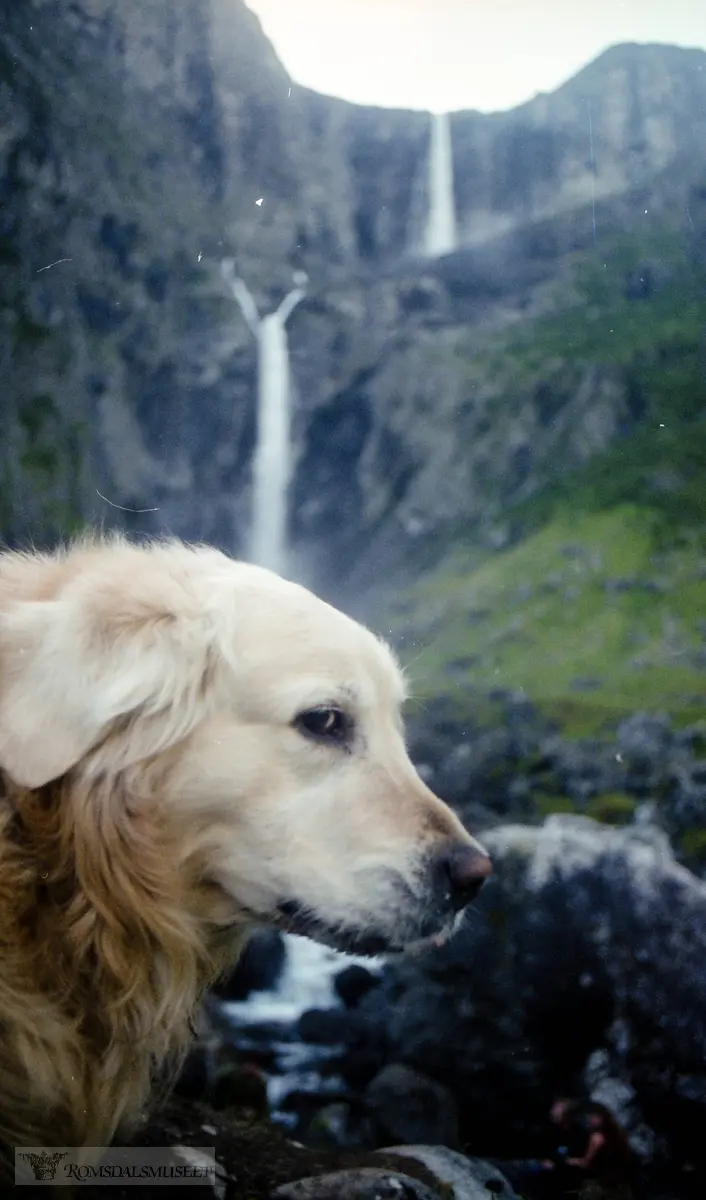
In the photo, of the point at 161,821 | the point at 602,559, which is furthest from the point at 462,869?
the point at 602,559

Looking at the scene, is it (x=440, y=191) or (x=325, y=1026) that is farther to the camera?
(x=440, y=191)

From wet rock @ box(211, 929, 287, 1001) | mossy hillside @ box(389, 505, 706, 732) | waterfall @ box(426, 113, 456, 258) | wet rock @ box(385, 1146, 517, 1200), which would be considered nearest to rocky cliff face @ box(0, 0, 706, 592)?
waterfall @ box(426, 113, 456, 258)

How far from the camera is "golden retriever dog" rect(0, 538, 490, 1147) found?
61.5 inches

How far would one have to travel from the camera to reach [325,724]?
1.67m

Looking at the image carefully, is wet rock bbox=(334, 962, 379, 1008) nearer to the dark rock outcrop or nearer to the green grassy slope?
the dark rock outcrop

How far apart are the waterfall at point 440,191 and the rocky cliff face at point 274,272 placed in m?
0.03

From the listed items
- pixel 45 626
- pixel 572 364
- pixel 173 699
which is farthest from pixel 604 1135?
pixel 572 364

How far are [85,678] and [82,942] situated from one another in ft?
1.52

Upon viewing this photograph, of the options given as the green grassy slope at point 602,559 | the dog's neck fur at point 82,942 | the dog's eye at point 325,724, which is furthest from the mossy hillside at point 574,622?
the dog's neck fur at point 82,942

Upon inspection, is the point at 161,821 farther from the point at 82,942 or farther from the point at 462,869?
the point at 462,869

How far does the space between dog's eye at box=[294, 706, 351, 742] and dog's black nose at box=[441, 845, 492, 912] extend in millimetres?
281

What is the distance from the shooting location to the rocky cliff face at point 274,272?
245 cm

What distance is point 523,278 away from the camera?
2500 mm

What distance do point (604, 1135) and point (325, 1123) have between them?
0.60m
